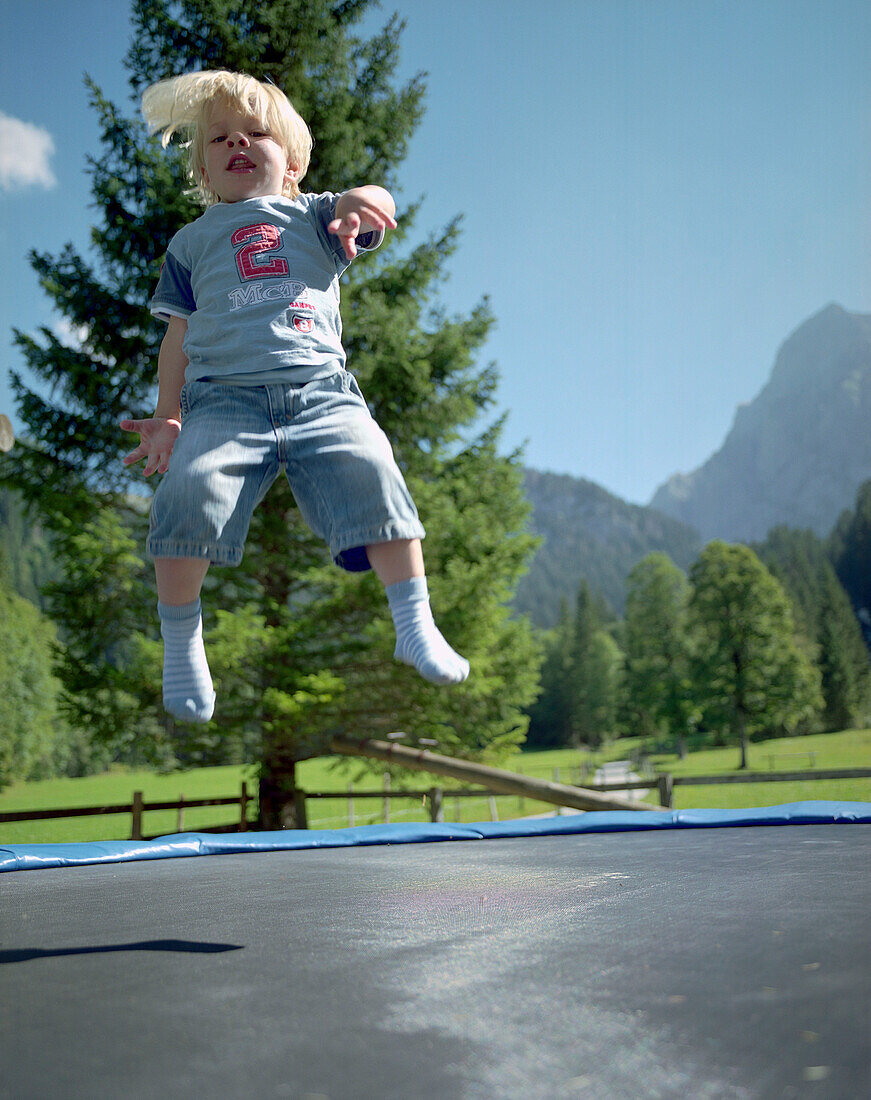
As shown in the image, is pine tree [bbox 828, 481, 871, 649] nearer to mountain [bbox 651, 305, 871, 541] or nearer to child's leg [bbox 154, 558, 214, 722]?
mountain [bbox 651, 305, 871, 541]

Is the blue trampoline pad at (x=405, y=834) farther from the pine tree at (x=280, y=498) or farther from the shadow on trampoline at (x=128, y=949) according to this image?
the pine tree at (x=280, y=498)

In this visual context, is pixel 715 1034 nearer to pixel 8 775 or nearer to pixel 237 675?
pixel 237 675

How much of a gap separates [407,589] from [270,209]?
737 millimetres

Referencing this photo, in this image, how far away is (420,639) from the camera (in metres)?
1.35

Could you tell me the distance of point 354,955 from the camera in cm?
102

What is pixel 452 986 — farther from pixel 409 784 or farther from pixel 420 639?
pixel 409 784

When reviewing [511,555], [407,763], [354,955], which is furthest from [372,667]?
[354,955]

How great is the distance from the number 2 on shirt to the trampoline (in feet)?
3.49

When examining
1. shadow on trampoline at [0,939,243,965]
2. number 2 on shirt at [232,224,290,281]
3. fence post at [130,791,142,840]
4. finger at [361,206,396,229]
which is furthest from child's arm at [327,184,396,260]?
fence post at [130,791,142,840]

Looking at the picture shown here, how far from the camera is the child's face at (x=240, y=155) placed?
1.53 metres

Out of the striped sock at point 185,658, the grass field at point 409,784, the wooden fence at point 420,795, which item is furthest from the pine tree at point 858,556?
the striped sock at point 185,658

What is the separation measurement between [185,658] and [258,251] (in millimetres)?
722

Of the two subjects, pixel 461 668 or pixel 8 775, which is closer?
pixel 461 668

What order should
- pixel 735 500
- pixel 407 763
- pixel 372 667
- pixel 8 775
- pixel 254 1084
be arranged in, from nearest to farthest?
pixel 254 1084 → pixel 407 763 → pixel 372 667 → pixel 8 775 → pixel 735 500
